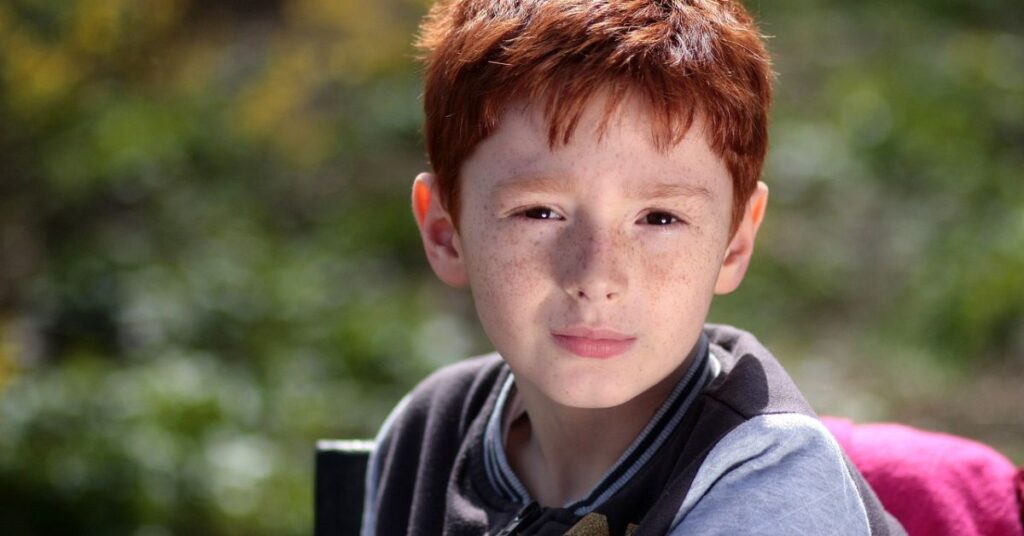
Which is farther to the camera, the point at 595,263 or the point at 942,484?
the point at 942,484

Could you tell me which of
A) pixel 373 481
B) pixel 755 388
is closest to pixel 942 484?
pixel 755 388

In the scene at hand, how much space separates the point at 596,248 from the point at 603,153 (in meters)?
0.09

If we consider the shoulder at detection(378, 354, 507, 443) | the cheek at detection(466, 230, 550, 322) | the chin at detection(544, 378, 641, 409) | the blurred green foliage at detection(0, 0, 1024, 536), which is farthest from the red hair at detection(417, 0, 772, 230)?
the blurred green foliage at detection(0, 0, 1024, 536)

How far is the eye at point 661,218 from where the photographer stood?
4.18 feet

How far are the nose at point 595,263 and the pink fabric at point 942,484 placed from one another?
478mm

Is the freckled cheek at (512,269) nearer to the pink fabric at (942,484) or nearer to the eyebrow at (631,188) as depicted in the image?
the eyebrow at (631,188)

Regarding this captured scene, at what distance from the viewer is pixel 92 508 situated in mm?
3008

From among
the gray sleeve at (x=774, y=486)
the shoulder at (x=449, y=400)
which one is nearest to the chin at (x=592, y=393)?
the gray sleeve at (x=774, y=486)

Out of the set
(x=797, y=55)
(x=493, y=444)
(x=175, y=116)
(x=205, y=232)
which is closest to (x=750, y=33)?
(x=493, y=444)

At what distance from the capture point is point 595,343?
1.28 meters

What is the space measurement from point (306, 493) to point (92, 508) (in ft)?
1.70

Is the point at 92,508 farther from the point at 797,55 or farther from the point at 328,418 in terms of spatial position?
the point at 797,55

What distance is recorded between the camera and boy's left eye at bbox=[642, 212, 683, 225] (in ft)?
4.18

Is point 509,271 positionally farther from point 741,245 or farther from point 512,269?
point 741,245
